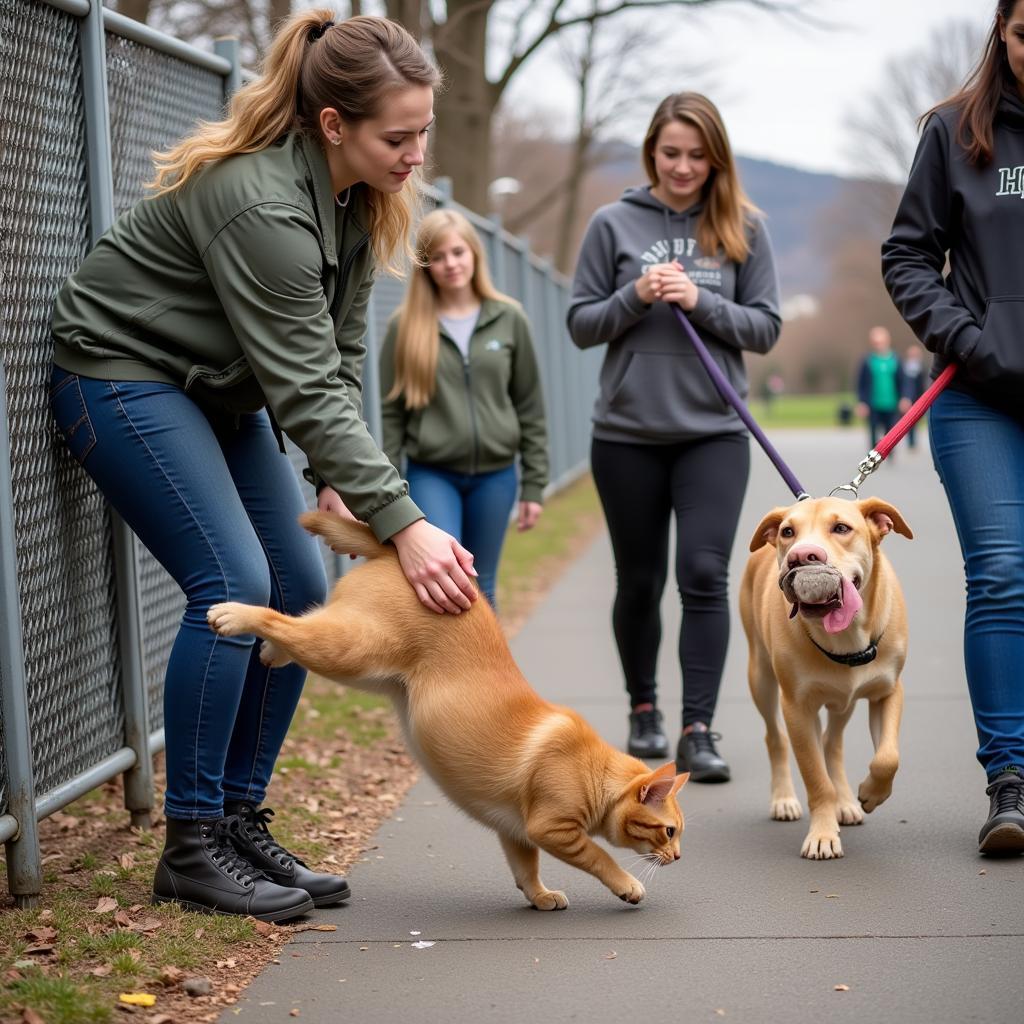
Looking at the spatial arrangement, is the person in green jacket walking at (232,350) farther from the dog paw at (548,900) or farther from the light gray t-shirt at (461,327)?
the light gray t-shirt at (461,327)

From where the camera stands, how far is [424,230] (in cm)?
687

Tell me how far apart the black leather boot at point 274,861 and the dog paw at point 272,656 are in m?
0.43

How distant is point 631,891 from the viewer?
13.1 ft

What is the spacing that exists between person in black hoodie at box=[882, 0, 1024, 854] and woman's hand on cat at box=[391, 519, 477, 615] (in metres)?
1.80

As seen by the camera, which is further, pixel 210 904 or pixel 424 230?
pixel 424 230

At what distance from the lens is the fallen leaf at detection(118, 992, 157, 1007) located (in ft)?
10.6

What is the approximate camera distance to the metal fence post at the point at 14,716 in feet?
12.6

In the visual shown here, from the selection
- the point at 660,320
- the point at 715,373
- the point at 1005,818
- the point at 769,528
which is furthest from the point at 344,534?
the point at 660,320

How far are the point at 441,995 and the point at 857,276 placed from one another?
73924 millimetres

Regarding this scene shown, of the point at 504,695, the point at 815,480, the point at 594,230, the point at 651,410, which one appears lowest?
the point at 815,480

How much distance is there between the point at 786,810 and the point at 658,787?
51.6 inches

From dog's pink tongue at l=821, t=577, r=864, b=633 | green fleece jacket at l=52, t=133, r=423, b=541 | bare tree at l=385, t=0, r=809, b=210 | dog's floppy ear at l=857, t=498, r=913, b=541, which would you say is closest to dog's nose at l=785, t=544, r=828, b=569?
dog's pink tongue at l=821, t=577, r=864, b=633

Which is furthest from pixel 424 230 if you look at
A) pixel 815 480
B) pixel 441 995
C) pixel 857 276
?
pixel 857 276

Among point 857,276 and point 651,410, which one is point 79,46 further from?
point 857,276
